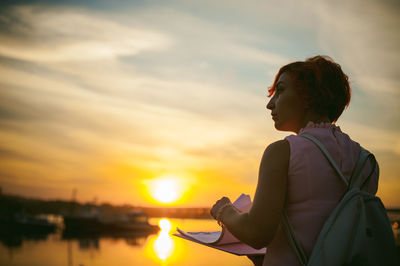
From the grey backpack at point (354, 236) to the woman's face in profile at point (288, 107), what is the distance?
27cm

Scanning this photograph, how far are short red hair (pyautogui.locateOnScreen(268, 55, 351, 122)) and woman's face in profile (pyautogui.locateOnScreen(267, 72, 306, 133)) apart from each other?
0.02 metres

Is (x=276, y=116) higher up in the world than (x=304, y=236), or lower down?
higher up

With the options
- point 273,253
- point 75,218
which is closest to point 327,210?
point 273,253

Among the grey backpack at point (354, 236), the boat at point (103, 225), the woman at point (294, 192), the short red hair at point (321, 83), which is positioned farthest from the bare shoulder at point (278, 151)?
the boat at point (103, 225)

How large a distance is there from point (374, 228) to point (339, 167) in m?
0.22

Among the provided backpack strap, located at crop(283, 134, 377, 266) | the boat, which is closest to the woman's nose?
backpack strap, located at crop(283, 134, 377, 266)

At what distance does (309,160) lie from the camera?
3.65 feet

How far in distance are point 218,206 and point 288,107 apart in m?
0.47

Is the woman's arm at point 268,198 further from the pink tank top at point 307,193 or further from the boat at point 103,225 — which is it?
the boat at point 103,225

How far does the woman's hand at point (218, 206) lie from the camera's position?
1256mm

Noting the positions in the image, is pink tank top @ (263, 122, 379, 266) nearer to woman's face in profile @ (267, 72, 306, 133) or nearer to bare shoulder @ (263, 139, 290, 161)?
bare shoulder @ (263, 139, 290, 161)

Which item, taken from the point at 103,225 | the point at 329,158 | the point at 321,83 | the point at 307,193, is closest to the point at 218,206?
the point at 307,193

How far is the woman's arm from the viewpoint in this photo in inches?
43.8

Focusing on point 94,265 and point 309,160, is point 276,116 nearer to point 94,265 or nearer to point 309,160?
point 309,160
